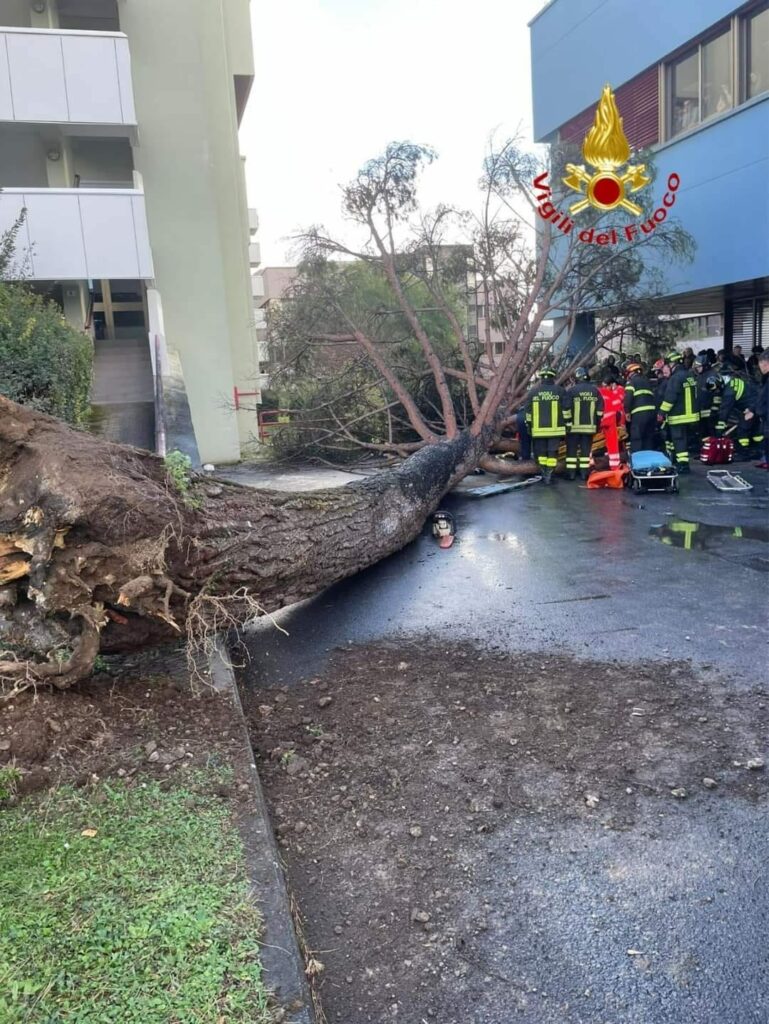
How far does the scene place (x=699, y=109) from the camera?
45.8ft

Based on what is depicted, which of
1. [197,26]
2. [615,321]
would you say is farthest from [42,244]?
[615,321]

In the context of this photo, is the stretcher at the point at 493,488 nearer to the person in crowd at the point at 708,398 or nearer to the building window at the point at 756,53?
the person in crowd at the point at 708,398

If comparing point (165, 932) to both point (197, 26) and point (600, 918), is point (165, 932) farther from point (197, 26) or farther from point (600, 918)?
point (197, 26)

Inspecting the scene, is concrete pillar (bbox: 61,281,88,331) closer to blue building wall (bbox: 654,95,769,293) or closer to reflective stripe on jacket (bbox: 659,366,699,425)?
reflective stripe on jacket (bbox: 659,366,699,425)

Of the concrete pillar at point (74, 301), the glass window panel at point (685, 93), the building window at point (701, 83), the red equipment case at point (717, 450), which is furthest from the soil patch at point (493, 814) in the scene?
the glass window panel at point (685, 93)

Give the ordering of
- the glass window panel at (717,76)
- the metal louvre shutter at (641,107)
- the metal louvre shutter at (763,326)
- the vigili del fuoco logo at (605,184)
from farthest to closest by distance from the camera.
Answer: the metal louvre shutter at (763,326) < the metal louvre shutter at (641,107) < the glass window panel at (717,76) < the vigili del fuoco logo at (605,184)

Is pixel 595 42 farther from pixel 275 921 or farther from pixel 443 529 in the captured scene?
pixel 275 921

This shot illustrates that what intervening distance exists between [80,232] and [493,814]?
42.3 ft

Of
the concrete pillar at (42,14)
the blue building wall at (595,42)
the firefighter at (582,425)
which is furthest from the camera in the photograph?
the concrete pillar at (42,14)

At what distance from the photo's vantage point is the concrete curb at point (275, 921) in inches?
75.0

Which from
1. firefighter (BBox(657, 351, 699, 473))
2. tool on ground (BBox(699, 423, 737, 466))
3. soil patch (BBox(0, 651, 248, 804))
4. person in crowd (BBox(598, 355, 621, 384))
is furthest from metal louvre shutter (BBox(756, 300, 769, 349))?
soil patch (BBox(0, 651, 248, 804))

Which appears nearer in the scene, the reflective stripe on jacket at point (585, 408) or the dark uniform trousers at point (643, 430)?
A: the reflective stripe on jacket at point (585, 408)

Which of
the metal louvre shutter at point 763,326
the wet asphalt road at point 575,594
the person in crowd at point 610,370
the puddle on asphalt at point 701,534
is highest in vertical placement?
the metal louvre shutter at point 763,326

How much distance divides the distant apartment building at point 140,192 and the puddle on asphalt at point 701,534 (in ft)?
18.1
